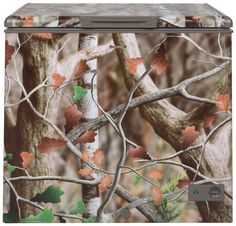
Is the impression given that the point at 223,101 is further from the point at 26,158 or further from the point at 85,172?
the point at 26,158

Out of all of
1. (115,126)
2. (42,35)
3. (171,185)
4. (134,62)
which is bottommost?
(171,185)

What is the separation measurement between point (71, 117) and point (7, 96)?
0.84 feet

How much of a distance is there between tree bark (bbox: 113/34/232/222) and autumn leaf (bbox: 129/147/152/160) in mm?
92

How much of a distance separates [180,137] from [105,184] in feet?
1.11

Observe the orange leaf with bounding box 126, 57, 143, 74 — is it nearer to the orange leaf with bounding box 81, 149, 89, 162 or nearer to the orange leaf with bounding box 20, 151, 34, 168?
the orange leaf with bounding box 81, 149, 89, 162

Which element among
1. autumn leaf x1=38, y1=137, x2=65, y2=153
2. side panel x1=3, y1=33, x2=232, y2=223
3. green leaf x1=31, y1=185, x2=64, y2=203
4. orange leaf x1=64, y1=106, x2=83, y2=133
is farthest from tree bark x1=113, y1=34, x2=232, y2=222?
green leaf x1=31, y1=185, x2=64, y2=203

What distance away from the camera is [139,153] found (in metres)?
3.14

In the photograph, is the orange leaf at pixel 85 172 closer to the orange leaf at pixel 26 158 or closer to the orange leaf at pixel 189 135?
the orange leaf at pixel 26 158

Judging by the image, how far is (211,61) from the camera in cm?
312

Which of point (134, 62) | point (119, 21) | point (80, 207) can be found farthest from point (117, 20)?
point (80, 207)

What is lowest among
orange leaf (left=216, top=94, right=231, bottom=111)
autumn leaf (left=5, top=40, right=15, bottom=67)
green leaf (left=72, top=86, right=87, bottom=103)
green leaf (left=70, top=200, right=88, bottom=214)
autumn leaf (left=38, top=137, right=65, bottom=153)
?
green leaf (left=70, top=200, right=88, bottom=214)

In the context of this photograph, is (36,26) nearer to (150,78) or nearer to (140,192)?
(150,78)

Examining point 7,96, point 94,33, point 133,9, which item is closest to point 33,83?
point 7,96

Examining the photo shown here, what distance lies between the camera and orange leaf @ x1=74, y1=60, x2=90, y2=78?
3119mm
